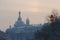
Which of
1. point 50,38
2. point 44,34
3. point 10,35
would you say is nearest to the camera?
point 50,38

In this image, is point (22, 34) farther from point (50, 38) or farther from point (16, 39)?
point (50, 38)

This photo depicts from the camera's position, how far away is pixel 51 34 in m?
52.8

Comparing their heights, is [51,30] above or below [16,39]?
above

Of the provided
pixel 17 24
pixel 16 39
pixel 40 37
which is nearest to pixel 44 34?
pixel 40 37

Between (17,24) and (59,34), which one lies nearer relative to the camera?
(59,34)

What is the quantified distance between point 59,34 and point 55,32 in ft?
4.02

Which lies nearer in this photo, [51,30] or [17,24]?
[51,30]

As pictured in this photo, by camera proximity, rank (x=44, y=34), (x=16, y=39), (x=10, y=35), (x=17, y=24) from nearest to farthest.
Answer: (x=44, y=34), (x=16, y=39), (x=10, y=35), (x=17, y=24)

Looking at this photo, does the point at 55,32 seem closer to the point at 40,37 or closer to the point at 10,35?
the point at 40,37

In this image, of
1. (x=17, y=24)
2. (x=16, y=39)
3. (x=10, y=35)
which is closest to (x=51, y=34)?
(x=16, y=39)

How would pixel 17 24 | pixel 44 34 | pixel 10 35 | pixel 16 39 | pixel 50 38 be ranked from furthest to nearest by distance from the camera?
pixel 17 24
pixel 10 35
pixel 16 39
pixel 44 34
pixel 50 38

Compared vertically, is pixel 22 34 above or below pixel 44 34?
below

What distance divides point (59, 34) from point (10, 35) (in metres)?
106

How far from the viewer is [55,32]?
53.4m
